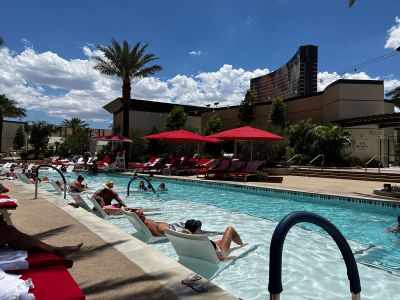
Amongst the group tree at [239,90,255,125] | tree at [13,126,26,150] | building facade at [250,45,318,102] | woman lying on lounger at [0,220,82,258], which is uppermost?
building facade at [250,45,318,102]

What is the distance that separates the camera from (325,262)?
564 centimetres

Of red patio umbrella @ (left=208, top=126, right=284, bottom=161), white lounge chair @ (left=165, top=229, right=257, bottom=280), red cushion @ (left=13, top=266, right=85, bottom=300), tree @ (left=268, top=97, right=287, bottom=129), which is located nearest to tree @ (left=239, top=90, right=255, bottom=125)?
tree @ (left=268, top=97, right=287, bottom=129)

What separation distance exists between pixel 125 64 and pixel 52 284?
24203 mm

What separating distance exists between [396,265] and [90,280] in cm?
466

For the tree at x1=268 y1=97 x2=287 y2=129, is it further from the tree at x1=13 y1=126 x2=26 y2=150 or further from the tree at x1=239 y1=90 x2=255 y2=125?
the tree at x1=13 y1=126 x2=26 y2=150

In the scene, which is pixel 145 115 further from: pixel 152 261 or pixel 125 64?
pixel 152 261

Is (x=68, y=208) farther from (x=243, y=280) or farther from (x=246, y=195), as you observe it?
(x=246, y=195)

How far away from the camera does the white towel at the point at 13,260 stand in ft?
9.16

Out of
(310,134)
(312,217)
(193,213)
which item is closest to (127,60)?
(310,134)

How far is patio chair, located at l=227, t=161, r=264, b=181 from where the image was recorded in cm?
1591

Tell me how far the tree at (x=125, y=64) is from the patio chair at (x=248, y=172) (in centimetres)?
1129

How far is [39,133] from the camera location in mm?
46344

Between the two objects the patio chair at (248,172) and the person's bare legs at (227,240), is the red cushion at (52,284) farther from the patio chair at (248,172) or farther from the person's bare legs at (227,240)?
the patio chair at (248,172)

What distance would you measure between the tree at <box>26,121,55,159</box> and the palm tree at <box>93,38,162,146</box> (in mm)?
24242
